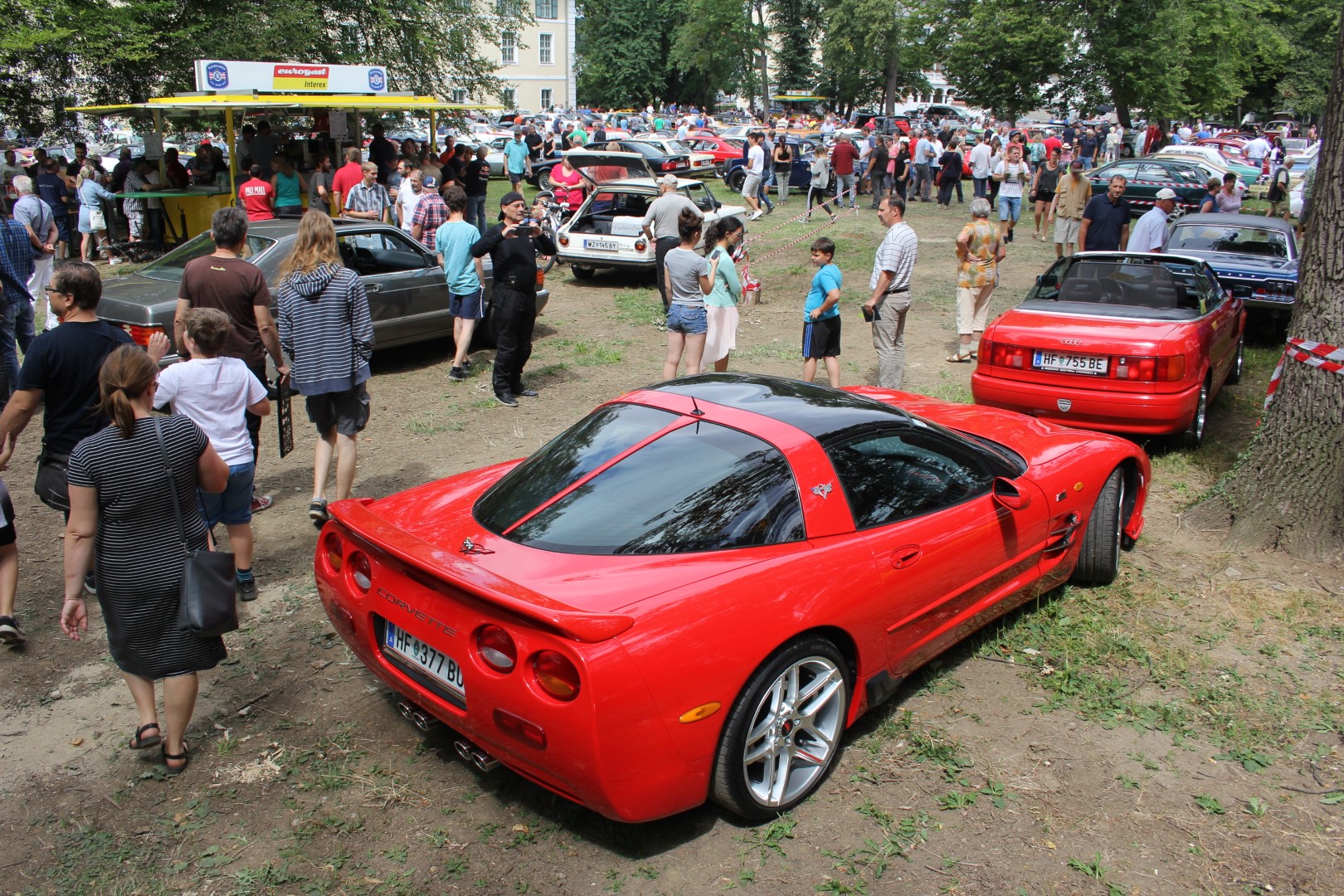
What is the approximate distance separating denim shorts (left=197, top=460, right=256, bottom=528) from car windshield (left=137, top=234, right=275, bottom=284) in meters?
4.37

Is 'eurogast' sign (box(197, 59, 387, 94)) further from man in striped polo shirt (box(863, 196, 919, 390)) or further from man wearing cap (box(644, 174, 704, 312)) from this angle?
man in striped polo shirt (box(863, 196, 919, 390))

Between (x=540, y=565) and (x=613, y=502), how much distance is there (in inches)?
16.0

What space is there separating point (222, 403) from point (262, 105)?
36.0 ft

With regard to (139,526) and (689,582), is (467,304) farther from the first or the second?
(689,582)

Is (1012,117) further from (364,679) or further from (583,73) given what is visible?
(583,73)

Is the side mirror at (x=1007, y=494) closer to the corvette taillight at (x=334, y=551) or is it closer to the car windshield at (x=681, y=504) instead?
the car windshield at (x=681, y=504)

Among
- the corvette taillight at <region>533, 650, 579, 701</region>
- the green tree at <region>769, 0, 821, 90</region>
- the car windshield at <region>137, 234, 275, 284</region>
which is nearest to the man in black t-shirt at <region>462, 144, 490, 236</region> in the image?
the car windshield at <region>137, 234, 275, 284</region>

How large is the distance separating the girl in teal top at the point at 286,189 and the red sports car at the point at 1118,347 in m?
11.1

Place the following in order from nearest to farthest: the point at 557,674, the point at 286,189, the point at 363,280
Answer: the point at 557,674
the point at 363,280
the point at 286,189

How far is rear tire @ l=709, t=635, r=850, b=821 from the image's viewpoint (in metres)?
3.24

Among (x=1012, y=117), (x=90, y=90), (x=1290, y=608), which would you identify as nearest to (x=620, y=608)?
(x=1290, y=608)

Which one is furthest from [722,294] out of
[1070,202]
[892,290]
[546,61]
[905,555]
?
[546,61]

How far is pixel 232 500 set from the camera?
499 cm

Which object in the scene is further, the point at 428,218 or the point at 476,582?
the point at 428,218
